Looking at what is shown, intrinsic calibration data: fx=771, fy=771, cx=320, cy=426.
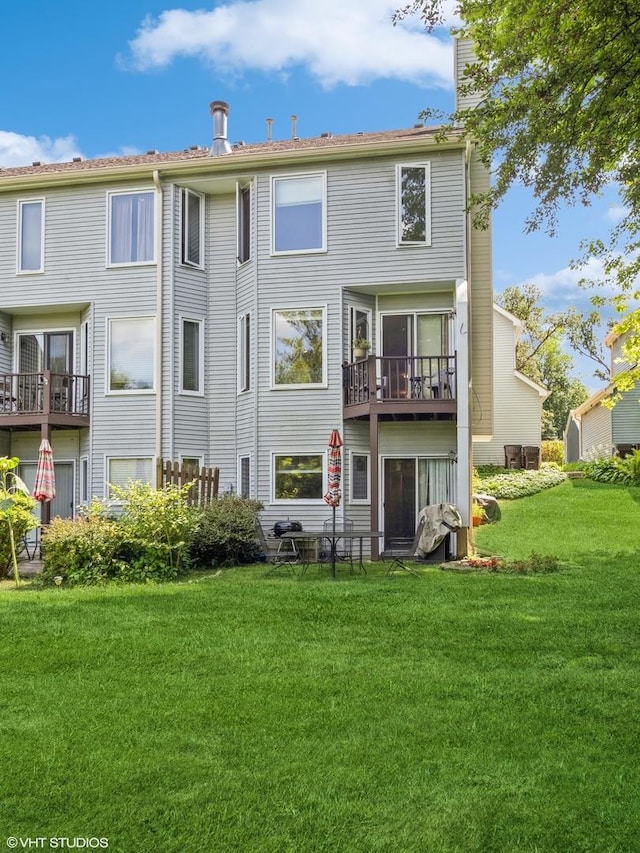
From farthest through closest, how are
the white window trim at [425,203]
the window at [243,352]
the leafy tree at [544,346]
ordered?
the leafy tree at [544,346] → the window at [243,352] → the white window trim at [425,203]

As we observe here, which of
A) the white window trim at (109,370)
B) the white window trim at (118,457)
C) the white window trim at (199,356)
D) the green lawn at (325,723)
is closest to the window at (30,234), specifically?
the white window trim at (109,370)

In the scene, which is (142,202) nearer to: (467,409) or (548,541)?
(467,409)

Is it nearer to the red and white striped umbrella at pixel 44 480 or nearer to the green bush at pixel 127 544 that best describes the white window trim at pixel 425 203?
the green bush at pixel 127 544

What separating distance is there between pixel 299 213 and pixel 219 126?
4049mm

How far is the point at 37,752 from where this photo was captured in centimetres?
467

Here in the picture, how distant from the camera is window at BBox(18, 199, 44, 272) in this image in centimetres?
1827

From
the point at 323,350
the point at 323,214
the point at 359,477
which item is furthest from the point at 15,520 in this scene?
the point at 323,214

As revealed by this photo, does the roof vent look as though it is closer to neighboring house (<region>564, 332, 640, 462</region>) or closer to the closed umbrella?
the closed umbrella

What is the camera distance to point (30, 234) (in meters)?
18.4

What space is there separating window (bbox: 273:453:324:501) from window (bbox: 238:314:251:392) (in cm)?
203

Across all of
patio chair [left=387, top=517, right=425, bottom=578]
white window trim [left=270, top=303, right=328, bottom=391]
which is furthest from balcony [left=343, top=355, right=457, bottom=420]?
patio chair [left=387, top=517, right=425, bottom=578]

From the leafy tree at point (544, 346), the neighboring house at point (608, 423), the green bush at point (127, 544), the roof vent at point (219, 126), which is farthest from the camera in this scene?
the leafy tree at point (544, 346)

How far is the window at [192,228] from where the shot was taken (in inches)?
700

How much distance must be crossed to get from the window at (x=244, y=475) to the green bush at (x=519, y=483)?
823cm
